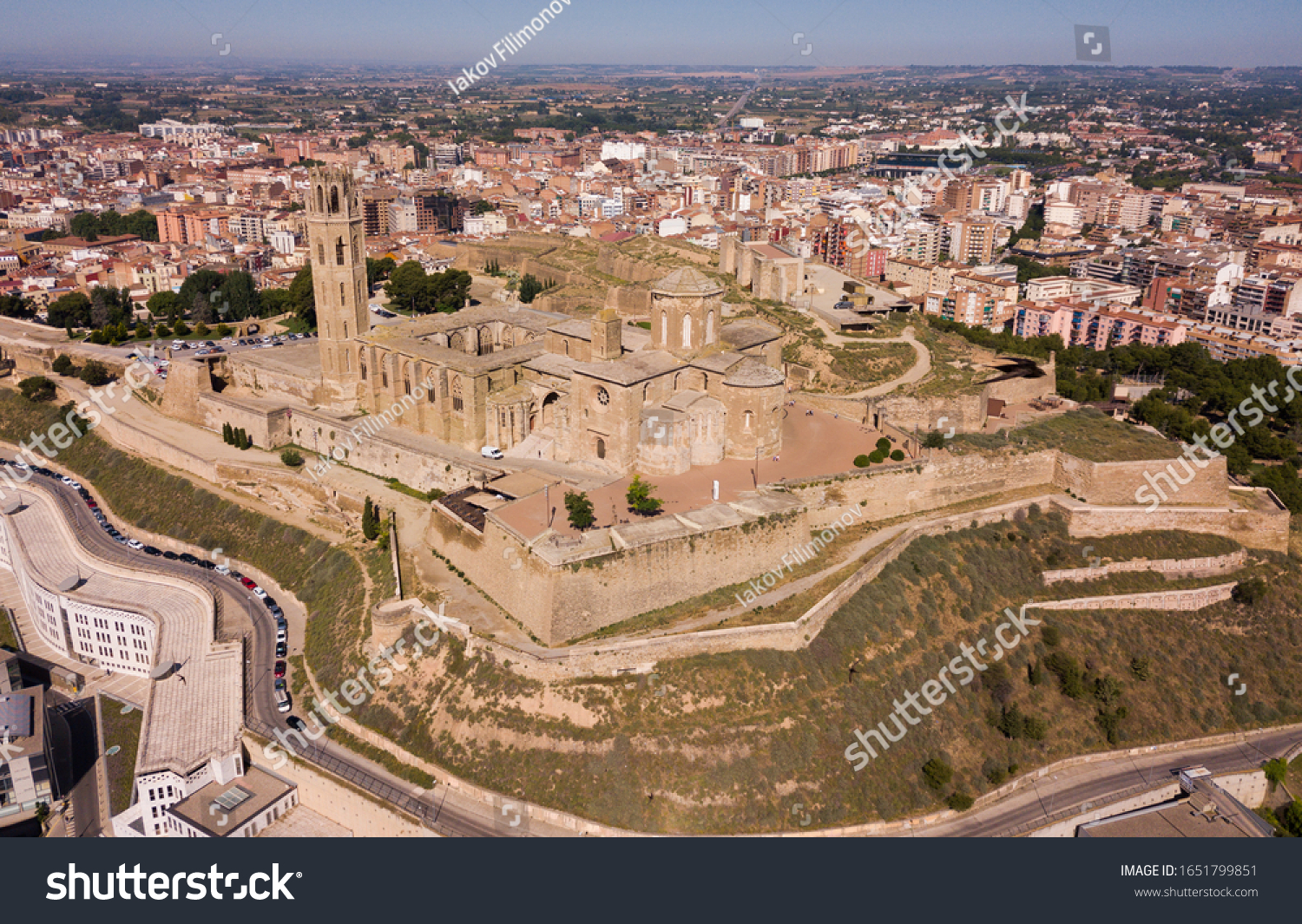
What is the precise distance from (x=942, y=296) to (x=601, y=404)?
45681 millimetres

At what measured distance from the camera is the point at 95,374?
42375 mm

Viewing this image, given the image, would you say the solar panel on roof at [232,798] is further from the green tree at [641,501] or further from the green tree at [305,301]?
the green tree at [305,301]

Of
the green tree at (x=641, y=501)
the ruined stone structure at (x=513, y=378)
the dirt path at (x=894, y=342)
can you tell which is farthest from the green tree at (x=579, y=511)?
the dirt path at (x=894, y=342)

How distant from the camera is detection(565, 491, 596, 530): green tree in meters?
24.5

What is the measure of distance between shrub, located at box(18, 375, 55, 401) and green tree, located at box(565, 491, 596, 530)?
30.9 metres

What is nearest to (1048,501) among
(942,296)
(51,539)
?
(51,539)

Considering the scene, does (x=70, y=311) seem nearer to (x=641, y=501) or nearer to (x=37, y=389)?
(x=37, y=389)

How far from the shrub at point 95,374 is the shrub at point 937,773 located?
38.3 m

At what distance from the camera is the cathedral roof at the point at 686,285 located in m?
28.7

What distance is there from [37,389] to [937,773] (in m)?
40.9

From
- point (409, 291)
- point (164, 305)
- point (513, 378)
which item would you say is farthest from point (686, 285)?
point (164, 305)

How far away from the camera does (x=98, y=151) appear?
13700 centimetres

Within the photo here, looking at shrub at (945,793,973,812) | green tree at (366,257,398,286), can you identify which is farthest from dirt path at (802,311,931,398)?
green tree at (366,257,398,286)

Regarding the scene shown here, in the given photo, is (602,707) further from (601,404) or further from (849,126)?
(849,126)
